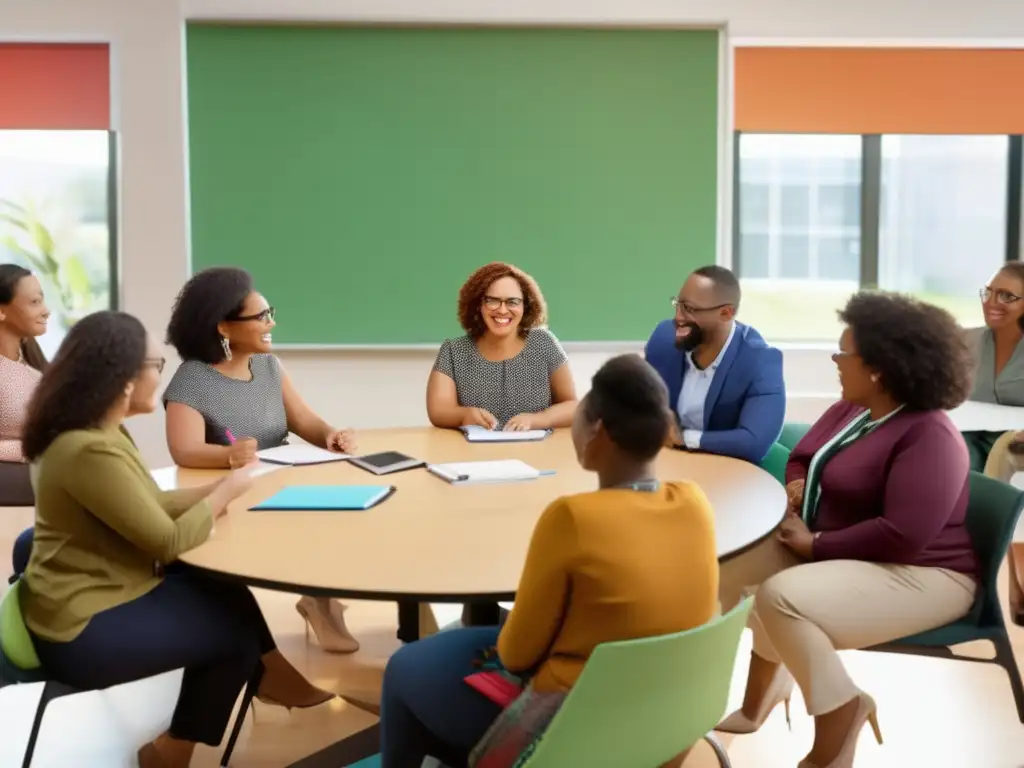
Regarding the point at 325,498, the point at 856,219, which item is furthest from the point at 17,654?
the point at 856,219

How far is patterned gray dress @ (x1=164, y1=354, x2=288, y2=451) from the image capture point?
286cm

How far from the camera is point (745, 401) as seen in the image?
3.07 m

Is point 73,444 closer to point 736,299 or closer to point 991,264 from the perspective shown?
point 736,299

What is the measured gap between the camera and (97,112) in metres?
4.76

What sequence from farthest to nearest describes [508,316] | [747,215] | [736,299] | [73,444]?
1. [747,215]
2. [508,316]
3. [736,299]
4. [73,444]

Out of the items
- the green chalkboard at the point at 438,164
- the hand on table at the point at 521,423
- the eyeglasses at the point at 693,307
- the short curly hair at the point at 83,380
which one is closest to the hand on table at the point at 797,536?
the eyeglasses at the point at 693,307

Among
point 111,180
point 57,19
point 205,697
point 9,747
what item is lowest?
point 9,747

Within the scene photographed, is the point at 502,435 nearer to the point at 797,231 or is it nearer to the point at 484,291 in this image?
the point at 484,291

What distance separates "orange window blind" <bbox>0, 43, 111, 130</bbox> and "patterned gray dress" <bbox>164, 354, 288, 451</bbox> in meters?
2.39

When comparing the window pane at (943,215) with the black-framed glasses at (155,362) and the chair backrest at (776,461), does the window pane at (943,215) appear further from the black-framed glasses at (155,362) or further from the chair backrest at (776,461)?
the black-framed glasses at (155,362)

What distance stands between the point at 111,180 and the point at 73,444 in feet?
11.0

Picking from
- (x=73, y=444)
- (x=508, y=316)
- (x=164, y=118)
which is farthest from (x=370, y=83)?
(x=73, y=444)

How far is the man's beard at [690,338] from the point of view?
10.2 ft

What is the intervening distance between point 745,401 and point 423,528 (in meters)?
1.38
